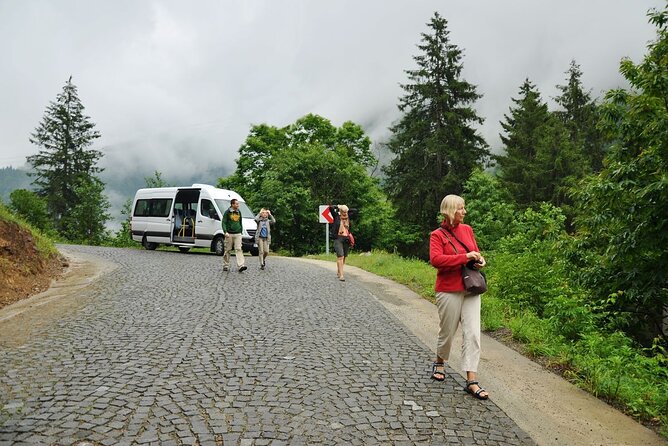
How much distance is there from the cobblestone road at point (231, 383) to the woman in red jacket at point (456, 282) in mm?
425

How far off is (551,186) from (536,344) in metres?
33.4

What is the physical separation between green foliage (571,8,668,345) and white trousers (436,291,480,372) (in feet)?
10.6

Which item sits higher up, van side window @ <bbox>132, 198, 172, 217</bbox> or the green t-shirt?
van side window @ <bbox>132, 198, 172, 217</bbox>

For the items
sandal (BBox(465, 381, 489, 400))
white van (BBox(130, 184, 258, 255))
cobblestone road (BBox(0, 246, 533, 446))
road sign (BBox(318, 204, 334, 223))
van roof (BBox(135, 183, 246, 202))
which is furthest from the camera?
road sign (BBox(318, 204, 334, 223))

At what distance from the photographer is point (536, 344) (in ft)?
20.9

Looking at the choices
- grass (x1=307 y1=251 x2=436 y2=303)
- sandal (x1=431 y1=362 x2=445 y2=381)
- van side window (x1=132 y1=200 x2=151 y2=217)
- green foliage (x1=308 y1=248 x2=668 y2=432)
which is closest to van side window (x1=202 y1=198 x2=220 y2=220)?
van side window (x1=132 y1=200 x2=151 y2=217)

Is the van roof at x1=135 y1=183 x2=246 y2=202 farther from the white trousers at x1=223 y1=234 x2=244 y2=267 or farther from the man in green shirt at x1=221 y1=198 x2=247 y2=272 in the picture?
the white trousers at x1=223 y1=234 x2=244 y2=267

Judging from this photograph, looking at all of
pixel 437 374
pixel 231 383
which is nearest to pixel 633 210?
pixel 437 374

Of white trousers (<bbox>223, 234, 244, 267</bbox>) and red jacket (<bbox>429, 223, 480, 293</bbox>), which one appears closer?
→ red jacket (<bbox>429, 223, 480, 293</bbox>)

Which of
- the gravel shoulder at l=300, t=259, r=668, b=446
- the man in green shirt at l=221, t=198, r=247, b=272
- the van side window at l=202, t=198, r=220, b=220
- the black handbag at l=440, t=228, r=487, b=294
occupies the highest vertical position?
A: the van side window at l=202, t=198, r=220, b=220

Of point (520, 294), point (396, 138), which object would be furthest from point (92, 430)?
point (396, 138)

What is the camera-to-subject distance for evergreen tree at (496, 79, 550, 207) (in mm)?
36875

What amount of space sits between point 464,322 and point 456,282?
0.40m

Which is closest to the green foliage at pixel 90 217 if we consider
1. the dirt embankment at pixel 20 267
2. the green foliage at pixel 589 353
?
the dirt embankment at pixel 20 267
